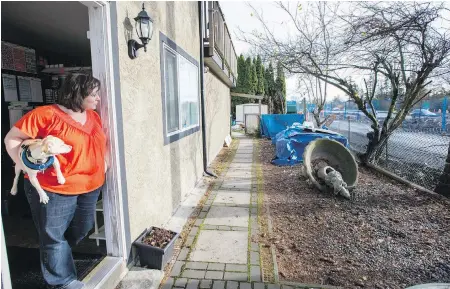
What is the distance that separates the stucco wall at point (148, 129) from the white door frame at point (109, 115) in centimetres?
19

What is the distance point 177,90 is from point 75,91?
8.30 feet

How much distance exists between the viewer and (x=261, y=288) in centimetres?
244

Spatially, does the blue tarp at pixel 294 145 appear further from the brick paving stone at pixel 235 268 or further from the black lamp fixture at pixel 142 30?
the black lamp fixture at pixel 142 30

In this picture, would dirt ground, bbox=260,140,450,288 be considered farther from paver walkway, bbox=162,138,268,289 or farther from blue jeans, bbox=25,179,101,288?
blue jeans, bbox=25,179,101,288

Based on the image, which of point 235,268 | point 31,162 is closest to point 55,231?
point 31,162

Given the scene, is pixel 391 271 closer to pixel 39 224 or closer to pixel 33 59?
pixel 39 224

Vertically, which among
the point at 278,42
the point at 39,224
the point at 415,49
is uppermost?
the point at 278,42

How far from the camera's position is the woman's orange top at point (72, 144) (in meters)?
1.81

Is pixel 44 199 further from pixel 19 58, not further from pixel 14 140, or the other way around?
pixel 19 58

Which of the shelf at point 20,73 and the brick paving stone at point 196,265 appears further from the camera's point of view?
the shelf at point 20,73

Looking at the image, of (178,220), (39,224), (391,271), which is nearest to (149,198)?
(178,220)

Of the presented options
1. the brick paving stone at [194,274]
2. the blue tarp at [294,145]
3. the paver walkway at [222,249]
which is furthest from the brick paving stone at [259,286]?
the blue tarp at [294,145]

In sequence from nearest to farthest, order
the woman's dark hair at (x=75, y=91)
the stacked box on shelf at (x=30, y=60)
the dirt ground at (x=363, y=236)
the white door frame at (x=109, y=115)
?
the woman's dark hair at (x=75, y=91) < the white door frame at (x=109, y=115) < the dirt ground at (x=363, y=236) < the stacked box on shelf at (x=30, y=60)

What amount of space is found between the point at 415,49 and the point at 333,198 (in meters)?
3.51
